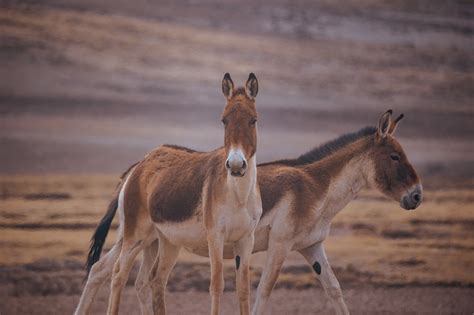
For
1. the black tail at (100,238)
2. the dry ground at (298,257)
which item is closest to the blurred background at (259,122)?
the dry ground at (298,257)

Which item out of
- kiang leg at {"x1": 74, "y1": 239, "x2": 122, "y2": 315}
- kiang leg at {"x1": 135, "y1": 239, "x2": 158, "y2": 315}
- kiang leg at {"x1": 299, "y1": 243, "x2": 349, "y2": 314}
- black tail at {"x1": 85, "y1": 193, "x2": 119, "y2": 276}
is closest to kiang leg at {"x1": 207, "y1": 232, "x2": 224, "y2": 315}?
kiang leg at {"x1": 135, "y1": 239, "x2": 158, "y2": 315}

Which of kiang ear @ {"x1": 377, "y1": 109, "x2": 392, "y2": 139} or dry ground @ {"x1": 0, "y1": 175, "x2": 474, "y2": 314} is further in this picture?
dry ground @ {"x1": 0, "y1": 175, "x2": 474, "y2": 314}

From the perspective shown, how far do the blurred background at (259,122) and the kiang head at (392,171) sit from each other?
3196mm

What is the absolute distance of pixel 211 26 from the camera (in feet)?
41.8

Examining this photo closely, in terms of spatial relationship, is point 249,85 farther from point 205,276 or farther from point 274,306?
point 205,276

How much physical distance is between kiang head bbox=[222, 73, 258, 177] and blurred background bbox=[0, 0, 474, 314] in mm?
4877

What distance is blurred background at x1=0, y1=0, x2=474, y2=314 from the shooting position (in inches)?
440

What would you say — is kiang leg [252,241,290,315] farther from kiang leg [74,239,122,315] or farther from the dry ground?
the dry ground

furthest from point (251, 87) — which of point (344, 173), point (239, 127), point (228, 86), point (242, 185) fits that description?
point (344, 173)

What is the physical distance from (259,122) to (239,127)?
7.70 metres

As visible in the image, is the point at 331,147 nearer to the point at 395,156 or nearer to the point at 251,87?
the point at 395,156

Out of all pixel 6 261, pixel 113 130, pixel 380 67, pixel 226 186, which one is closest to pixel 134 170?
pixel 226 186

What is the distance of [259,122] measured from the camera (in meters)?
13.2

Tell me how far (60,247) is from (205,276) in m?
2.04
